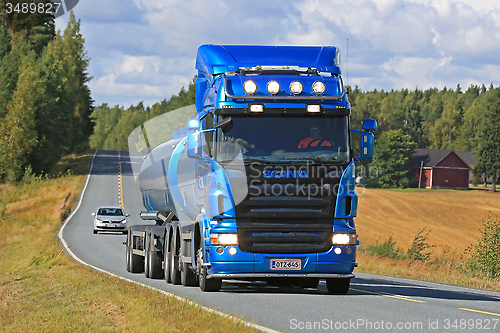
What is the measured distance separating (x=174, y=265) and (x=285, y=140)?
503 cm

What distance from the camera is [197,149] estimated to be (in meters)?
12.0

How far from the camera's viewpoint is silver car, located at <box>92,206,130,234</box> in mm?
38469

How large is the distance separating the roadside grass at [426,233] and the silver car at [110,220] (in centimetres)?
1436

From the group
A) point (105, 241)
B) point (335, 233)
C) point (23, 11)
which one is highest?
point (23, 11)

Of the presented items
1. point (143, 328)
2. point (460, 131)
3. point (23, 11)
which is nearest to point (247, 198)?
point (143, 328)

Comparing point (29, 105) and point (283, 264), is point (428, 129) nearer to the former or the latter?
point (29, 105)

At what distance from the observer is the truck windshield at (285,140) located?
11500 millimetres

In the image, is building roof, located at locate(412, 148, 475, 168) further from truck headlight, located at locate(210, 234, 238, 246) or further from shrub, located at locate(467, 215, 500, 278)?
truck headlight, located at locate(210, 234, 238, 246)

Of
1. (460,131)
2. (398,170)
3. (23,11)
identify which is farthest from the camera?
(460,131)

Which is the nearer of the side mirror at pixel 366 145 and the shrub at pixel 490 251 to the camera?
the side mirror at pixel 366 145

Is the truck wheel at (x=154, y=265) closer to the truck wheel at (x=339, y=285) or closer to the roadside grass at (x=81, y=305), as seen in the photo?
the roadside grass at (x=81, y=305)

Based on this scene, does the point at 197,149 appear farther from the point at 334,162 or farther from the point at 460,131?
the point at 460,131

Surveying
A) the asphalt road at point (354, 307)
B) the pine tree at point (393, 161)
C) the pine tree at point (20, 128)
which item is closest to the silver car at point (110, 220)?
the asphalt road at point (354, 307)

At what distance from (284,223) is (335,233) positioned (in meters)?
0.96
